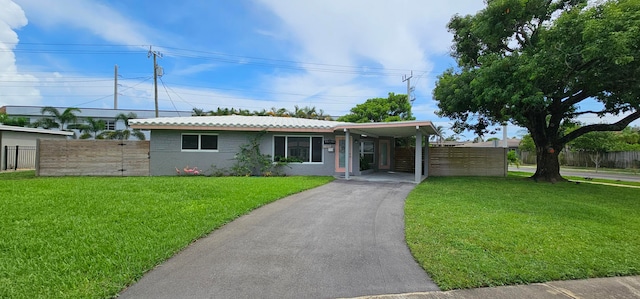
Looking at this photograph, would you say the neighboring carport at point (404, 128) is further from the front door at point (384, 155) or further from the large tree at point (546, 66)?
the front door at point (384, 155)

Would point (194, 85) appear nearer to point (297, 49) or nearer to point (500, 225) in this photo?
point (297, 49)

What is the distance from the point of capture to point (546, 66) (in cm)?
865

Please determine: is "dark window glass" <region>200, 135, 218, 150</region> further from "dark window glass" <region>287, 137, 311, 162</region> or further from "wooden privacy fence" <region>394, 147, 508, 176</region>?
"wooden privacy fence" <region>394, 147, 508, 176</region>

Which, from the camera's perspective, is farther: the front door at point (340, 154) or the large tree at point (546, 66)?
the front door at point (340, 154)

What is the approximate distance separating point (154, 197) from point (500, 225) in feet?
23.9

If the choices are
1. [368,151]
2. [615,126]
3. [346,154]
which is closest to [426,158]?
[368,151]

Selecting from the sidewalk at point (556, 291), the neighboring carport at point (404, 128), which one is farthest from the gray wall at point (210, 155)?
the sidewalk at point (556, 291)

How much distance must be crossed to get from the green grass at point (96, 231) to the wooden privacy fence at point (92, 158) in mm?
5242

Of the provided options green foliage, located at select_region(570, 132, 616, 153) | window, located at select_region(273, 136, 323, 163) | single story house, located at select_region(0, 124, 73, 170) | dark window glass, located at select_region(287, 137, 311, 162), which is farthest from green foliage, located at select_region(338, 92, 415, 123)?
single story house, located at select_region(0, 124, 73, 170)

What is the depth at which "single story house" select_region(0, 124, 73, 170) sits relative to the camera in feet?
52.1

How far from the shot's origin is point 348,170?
13.0 m

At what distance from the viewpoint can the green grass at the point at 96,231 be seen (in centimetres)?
285

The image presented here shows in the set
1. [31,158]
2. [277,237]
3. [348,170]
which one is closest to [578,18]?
[348,170]

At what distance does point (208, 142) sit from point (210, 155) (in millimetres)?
615
